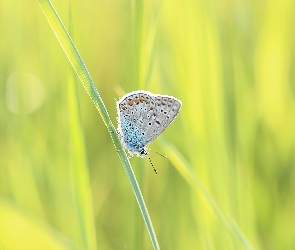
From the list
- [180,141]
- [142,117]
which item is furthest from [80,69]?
[180,141]

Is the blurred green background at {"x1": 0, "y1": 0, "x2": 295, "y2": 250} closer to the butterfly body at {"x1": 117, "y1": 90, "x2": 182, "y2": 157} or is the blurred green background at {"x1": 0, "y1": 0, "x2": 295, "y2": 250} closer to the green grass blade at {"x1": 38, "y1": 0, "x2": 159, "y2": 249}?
the butterfly body at {"x1": 117, "y1": 90, "x2": 182, "y2": 157}

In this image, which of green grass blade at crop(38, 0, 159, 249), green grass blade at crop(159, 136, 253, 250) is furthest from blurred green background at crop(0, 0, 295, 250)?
green grass blade at crop(38, 0, 159, 249)

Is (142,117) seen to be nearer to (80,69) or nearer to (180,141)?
(180,141)

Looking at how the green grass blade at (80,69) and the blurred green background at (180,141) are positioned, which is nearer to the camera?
the green grass blade at (80,69)

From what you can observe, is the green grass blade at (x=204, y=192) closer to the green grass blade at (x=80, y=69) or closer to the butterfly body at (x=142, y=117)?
the butterfly body at (x=142, y=117)

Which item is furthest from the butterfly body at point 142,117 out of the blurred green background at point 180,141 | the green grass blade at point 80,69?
the green grass blade at point 80,69

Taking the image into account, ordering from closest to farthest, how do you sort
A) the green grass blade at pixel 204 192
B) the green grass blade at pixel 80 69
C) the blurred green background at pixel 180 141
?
the green grass blade at pixel 80 69, the green grass blade at pixel 204 192, the blurred green background at pixel 180 141

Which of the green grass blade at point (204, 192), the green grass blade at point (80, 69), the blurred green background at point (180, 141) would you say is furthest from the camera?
the blurred green background at point (180, 141)

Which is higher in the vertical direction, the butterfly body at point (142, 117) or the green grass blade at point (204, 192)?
the butterfly body at point (142, 117)
